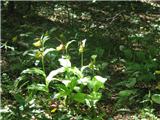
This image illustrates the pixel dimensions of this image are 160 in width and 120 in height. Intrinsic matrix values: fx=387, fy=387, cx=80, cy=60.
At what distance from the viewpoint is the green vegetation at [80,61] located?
4.95 meters

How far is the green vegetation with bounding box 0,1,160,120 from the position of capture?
16.2ft

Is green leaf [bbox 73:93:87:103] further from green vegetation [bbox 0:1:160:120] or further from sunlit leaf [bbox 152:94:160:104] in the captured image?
sunlit leaf [bbox 152:94:160:104]

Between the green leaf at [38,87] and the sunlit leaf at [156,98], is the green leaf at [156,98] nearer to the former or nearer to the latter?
the sunlit leaf at [156,98]

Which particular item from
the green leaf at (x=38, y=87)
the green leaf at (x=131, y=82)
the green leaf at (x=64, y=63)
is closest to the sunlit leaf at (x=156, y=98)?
the green leaf at (x=131, y=82)

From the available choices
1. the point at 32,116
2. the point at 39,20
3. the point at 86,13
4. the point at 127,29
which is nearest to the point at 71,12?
the point at 86,13

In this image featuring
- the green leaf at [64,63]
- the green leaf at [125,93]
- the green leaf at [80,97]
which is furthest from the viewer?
the green leaf at [125,93]

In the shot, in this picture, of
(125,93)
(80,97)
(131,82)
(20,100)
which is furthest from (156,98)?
(20,100)

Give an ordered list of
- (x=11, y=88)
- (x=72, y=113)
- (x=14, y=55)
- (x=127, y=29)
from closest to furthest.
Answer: (x=72, y=113), (x=11, y=88), (x=14, y=55), (x=127, y=29)

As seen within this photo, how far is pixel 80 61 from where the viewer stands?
21.2 feet

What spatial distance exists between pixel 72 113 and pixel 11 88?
1009mm

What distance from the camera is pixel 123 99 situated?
5.22 m

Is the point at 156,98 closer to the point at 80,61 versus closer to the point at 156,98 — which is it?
the point at 156,98

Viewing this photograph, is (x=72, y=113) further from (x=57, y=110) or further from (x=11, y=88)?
(x=11, y=88)

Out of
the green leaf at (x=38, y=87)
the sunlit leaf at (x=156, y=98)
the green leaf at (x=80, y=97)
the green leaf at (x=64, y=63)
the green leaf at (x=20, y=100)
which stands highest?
the green leaf at (x=64, y=63)
